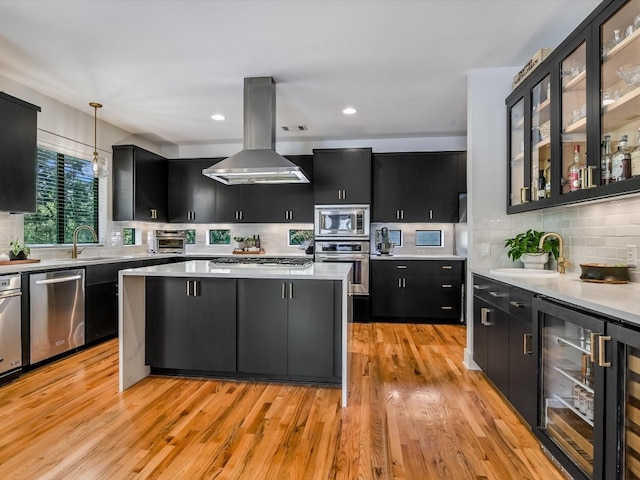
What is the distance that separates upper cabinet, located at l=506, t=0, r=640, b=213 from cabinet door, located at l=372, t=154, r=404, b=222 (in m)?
2.49

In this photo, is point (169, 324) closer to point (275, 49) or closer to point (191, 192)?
point (275, 49)

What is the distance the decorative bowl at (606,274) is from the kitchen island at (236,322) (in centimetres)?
150

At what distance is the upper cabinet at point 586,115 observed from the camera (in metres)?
1.76

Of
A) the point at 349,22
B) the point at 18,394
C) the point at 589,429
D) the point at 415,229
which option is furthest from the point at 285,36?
the point at 415,229

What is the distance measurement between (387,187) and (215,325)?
11.2ft

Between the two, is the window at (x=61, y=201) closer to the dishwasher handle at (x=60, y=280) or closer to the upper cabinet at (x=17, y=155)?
the upper cabinet at (x=17, y=155)

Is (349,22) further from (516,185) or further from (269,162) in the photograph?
(516,185)

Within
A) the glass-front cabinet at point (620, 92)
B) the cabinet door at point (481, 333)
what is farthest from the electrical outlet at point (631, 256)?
the cabinet door at point (481, 333)

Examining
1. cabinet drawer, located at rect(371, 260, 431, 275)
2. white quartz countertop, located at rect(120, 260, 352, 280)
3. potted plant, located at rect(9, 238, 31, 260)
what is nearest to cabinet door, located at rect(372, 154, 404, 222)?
cabinet drawer, located at rect(371, 260, 431, 275)

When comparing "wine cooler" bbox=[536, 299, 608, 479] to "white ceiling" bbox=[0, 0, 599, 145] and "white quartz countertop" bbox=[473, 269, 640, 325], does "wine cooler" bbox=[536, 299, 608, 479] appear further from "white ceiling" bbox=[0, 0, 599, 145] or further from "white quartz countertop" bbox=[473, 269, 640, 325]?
"white ceiling" bbox=[0, 0, 599, 145]

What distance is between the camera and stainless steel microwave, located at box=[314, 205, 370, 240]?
16.8 feet

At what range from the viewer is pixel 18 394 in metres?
2.66

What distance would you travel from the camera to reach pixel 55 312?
3361 mm

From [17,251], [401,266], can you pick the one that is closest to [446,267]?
[401,266]
